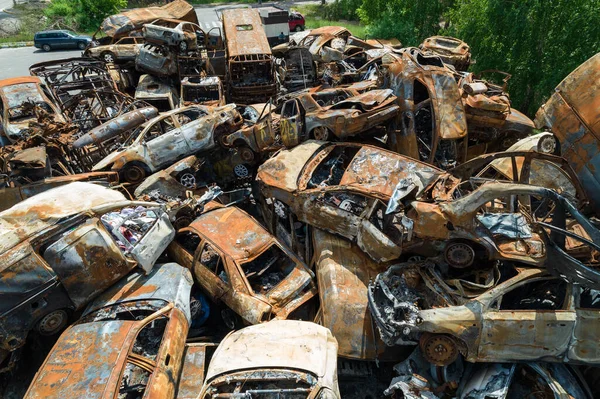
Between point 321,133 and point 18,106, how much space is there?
8.29 metres

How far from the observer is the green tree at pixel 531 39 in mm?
10992

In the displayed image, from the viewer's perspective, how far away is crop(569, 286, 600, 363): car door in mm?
4492

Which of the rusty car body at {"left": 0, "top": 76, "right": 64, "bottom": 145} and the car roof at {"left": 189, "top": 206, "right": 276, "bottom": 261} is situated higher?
the rusty car body at {"left": 0, "top": 76, "right": 64, "bottom": 145}

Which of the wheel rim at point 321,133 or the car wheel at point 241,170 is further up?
the wheel rim at point 321,133

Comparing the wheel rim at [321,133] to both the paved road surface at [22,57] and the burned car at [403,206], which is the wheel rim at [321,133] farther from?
the paved road surface at [22,57]

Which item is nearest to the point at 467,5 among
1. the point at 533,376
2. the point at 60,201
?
the point at 533,376

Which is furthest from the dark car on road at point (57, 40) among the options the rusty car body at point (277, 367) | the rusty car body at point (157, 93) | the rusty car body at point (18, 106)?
the rusty car body at point (277, 367)

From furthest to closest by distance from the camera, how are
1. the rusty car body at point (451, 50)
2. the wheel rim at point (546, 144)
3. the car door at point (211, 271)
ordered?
the rusty car body at point (451, 50) < the wheel rim at point (546, 144) < the car door at point (211, 271)

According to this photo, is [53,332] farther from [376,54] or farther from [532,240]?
[376,54]

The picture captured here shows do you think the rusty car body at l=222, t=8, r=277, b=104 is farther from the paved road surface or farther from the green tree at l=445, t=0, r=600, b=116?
Result: the paved road surface

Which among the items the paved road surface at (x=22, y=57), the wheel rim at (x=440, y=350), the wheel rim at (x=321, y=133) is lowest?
the wheel rim at (x=440, y=350)

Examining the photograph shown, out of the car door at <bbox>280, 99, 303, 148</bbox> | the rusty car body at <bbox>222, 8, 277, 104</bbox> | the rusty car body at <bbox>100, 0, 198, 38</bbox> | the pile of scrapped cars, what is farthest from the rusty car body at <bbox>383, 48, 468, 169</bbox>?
the rusty car body at <bbox>100, 0, 198, 38</bbox>

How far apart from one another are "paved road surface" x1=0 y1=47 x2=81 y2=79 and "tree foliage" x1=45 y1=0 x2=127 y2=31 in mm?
4543

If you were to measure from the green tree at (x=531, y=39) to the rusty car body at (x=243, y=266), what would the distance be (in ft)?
32.9
